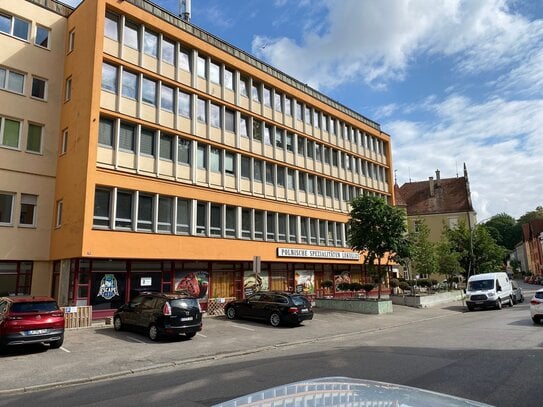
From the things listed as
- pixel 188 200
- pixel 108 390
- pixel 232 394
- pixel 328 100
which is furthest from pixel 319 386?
pixel 328 100

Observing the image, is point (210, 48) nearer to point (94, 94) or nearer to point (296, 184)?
point (94, 94)

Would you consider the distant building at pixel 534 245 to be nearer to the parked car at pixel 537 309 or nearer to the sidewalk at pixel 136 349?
the parked car at pixel 537 309

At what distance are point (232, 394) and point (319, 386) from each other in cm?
560

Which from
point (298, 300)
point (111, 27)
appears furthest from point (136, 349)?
point (111, 27)

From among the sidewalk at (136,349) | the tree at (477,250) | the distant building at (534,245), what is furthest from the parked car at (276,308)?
the distant building at (534,245)

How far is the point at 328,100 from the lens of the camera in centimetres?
3922

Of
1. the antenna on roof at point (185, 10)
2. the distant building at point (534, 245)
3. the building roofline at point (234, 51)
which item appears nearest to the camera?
the building roofline at point (234, 51)

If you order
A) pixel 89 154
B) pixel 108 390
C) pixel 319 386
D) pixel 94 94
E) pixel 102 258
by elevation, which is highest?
pixel 94 94

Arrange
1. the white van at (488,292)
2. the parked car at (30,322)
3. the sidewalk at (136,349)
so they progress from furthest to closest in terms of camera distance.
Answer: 1. the white van at (488,292)
2. the parked car at (30,322)
3. the sidewalk at (136,349)

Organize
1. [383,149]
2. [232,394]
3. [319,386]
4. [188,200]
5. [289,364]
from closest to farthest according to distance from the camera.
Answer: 1. [319,386]
2. [232,394]
3. [289,364]
4. [188,200]
5. [383,149]

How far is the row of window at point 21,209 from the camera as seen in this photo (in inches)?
843

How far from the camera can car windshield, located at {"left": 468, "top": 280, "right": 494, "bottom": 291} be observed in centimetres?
2862

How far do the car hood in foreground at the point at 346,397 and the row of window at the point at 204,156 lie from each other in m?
20.7

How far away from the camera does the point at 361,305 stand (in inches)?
1065
